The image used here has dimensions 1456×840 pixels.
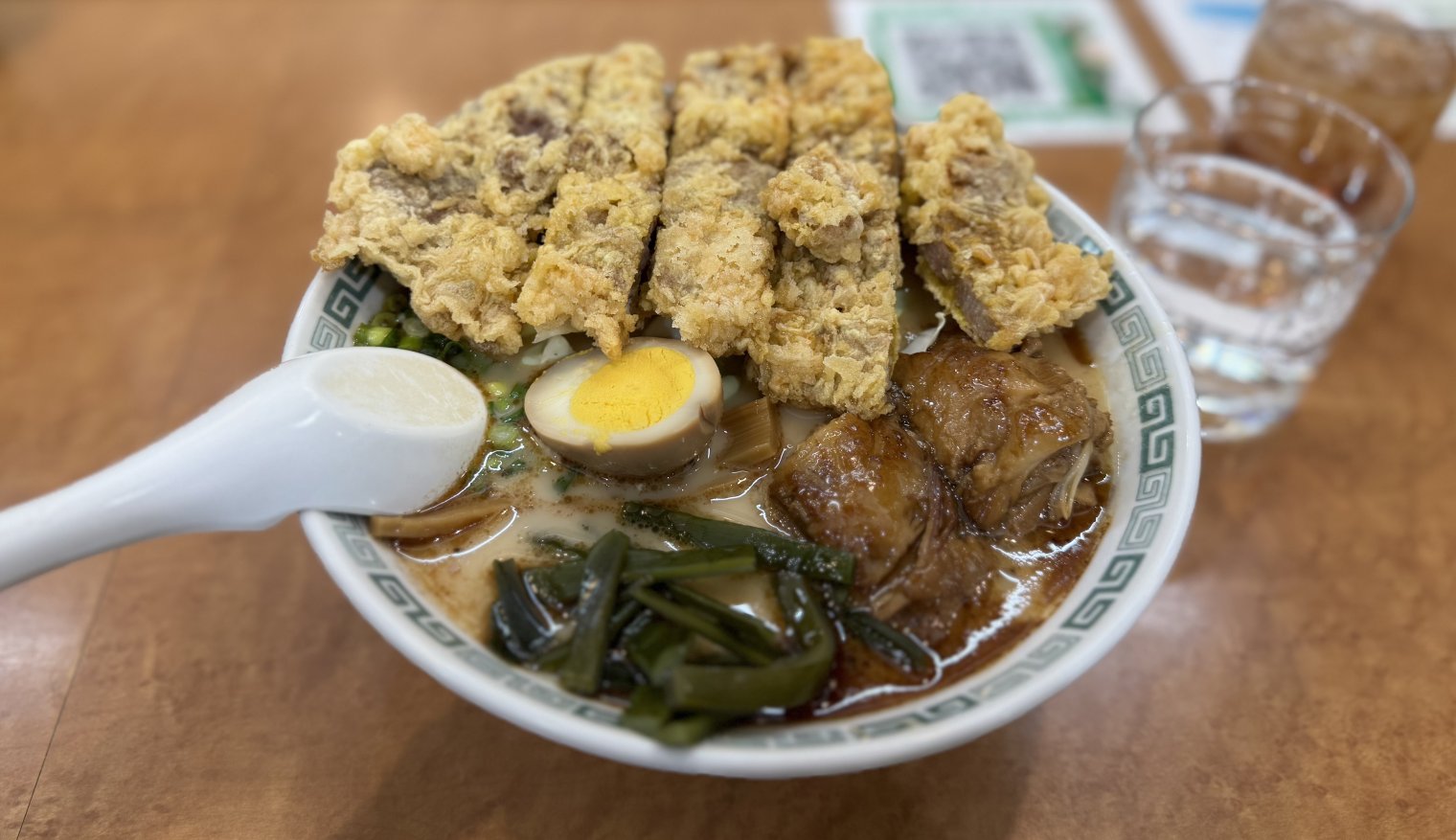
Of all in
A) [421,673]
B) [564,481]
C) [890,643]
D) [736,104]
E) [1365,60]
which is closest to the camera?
[890,643]

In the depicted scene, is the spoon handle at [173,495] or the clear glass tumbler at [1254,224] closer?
the spoon handle at [173,495]

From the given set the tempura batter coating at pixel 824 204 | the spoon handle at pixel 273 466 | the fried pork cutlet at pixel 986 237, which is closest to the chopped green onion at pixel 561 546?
the spoon handle at pixel 273 466

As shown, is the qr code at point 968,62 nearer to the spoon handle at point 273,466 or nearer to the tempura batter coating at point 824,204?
the tempura batter coating at point 824,204

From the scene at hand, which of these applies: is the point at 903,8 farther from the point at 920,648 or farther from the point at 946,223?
the point at 920,648

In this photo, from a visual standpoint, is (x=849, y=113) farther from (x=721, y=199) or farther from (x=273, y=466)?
(x=273, y=466)

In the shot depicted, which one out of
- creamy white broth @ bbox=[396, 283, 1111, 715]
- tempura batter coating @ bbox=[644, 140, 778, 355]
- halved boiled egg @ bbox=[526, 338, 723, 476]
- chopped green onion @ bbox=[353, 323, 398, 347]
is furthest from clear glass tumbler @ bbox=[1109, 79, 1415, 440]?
chopped green onion @ bbox=[353, 323, 398, 347]

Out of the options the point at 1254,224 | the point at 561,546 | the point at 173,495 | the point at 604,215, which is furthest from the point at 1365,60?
the point at 173,495
